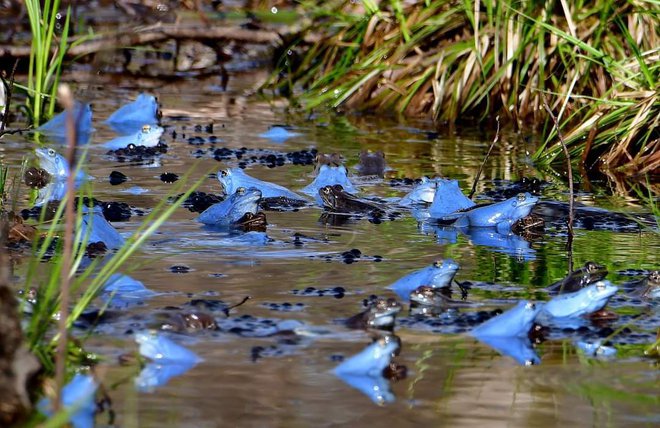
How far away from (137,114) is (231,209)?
2937 millimetres

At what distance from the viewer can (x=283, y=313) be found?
3355 mm

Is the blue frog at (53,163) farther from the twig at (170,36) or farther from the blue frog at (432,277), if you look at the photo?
the twig at (170,36)

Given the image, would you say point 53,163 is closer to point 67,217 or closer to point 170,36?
point 67,217

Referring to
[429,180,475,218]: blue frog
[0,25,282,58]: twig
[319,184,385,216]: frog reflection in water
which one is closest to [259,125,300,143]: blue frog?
[0,25,282,58]: twig

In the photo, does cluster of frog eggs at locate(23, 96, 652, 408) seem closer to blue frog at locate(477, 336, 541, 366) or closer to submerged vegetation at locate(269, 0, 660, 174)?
blue frog at locate(477, 336, 541, 366)

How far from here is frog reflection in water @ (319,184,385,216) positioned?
4.93m

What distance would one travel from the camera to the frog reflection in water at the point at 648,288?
3557mm

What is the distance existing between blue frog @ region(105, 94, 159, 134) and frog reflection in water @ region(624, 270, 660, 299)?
13.4ft

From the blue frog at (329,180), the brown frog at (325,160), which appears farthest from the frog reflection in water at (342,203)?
the brown frog at (325,160)

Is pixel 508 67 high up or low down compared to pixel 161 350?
down

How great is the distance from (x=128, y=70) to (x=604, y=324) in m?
7.05

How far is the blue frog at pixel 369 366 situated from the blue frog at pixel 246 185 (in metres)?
2.20

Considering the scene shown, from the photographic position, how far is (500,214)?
4688 mm

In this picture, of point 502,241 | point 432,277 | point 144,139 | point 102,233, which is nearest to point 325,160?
point 144,139
